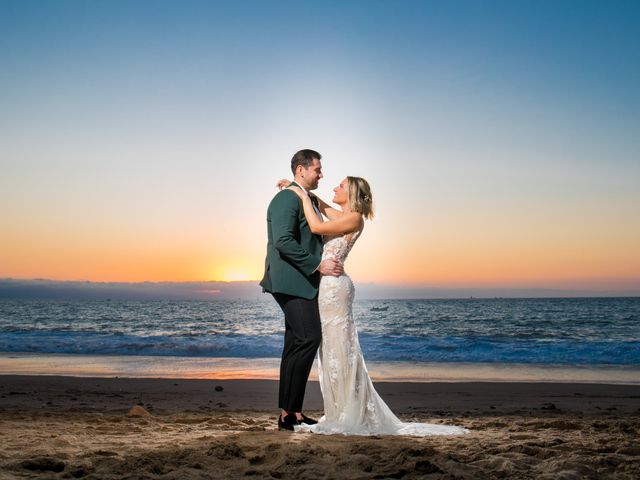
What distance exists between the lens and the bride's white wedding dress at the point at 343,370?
5004 millimetres

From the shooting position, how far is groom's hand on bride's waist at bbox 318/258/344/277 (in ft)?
16.6

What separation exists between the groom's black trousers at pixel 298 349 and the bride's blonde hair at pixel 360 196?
2.65 ft

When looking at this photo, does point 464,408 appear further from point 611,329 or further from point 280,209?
point 611,329

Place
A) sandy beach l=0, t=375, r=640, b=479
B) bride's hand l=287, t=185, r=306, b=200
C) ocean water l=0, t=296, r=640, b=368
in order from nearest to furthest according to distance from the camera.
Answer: sandy beach l=0, t=375, r=640, b=479 → bride's hand l=287, t=185, r=306, b=200 → ocean water l=0, t=296, r=640, b=368

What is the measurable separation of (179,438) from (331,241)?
74.8 inches

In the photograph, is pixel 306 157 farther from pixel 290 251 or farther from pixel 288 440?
pixel 288 440

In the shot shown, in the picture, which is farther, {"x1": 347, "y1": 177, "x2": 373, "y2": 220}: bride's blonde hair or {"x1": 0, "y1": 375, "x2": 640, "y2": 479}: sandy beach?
{"x1": 347, "y1": 177, "x2": 373, "y2": 220}: bride's blonde hair

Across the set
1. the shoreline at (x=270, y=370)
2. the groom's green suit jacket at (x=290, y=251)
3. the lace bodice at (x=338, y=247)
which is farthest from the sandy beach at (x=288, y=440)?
the shoreline at (x=270, y=370)

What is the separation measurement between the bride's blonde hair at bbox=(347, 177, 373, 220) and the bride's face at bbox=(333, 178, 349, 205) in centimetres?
3

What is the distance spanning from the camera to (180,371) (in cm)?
1167

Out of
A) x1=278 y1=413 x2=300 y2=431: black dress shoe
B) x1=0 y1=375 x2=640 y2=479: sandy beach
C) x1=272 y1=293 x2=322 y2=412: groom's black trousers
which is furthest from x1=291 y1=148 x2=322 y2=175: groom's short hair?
x1=0 y1=375 x2=640 y2=479: sandy beach

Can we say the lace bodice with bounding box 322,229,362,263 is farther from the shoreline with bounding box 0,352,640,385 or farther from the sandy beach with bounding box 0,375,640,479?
the shoreline with bounding box 0,352,640,385

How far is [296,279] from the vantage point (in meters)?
5.09

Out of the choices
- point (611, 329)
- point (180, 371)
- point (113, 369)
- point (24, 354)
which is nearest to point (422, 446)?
point (180, 371)
